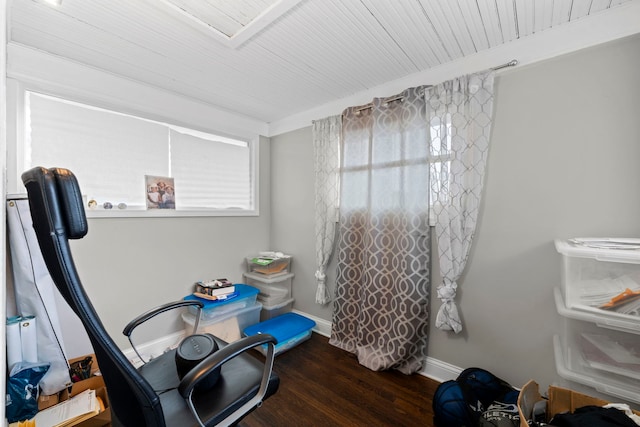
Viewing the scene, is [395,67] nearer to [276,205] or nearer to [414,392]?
[276,205]

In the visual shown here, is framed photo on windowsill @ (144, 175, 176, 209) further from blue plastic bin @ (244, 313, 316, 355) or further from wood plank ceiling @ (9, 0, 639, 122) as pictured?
blue plastic bin @ (244, 313, 316, 355)

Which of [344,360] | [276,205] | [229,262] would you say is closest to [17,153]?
[229,262]

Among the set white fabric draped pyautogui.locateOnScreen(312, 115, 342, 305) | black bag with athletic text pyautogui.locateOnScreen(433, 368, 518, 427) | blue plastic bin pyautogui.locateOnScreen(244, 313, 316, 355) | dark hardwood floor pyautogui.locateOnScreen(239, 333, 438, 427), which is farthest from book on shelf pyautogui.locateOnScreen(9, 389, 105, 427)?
black bag with athletic text pyautogui.locateOnScreen(433, 368, 518, 427)

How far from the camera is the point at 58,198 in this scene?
702 mm

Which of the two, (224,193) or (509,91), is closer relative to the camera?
(509,91)

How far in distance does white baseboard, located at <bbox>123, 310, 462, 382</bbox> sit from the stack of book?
0.43 meters

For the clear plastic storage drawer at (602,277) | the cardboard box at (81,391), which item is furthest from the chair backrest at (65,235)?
the clear plastic storage drawer at (602,277)

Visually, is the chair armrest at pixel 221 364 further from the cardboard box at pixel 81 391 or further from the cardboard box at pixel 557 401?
the cardboard box at pixel 557 401

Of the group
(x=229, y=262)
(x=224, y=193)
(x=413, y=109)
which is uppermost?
(x=413, y=109)

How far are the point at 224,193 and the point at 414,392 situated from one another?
2.37 meters

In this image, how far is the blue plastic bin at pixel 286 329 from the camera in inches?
89.4

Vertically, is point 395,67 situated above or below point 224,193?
above

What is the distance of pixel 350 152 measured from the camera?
232 cm

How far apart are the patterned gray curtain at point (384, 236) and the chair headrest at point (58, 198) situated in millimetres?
1811
